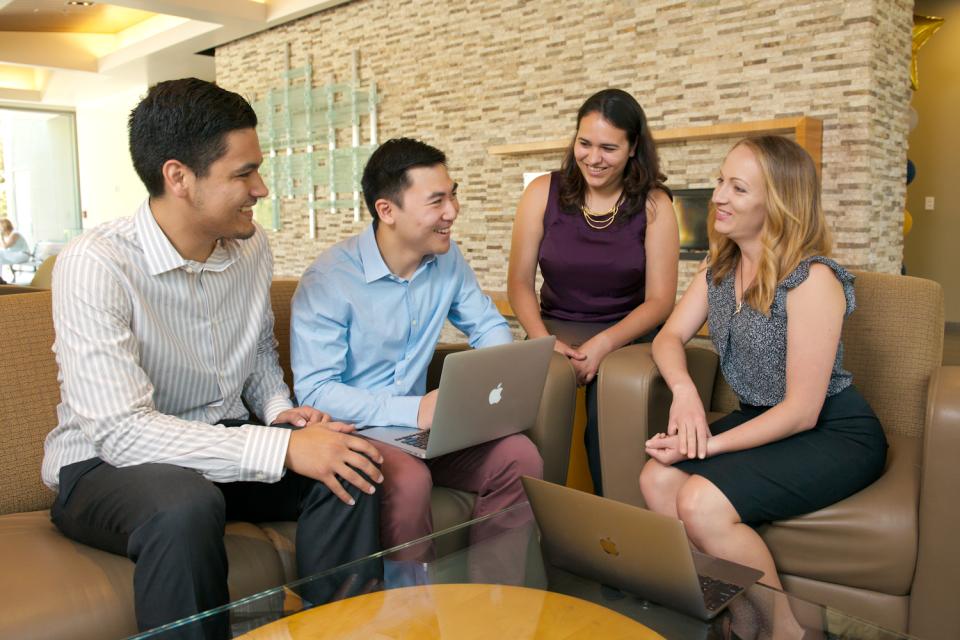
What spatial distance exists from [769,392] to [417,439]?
32.5 inches

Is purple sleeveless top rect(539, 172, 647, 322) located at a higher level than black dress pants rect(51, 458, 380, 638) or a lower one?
higher

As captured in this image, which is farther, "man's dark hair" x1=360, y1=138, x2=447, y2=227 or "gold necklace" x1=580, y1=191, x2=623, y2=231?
"gold necklace" x1=580, y1=191, x2=623, y2=231

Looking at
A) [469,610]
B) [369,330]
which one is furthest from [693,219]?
[469,610]

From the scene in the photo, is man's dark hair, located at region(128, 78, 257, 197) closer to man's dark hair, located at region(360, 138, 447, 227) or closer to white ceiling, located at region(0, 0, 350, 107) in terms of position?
man's dark hair, located at region(360, 138, 447, 227)

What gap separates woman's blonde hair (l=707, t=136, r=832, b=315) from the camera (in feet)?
6.03

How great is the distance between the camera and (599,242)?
2.53 m

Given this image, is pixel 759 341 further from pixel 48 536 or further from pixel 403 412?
pixel 48 536

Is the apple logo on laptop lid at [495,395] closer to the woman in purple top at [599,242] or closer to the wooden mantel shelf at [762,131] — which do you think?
the woman in purple top at [599,242]

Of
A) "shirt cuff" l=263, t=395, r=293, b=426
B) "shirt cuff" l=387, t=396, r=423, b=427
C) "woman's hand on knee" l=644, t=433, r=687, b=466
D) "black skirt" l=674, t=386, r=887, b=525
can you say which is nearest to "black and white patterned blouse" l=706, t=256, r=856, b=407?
"black skirt" l=674, t=386, r=887, b=525

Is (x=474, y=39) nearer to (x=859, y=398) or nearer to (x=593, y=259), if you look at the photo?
(x=593, y=259)

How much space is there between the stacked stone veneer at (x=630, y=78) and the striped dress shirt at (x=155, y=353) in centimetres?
400

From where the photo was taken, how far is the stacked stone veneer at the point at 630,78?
4.70 meters

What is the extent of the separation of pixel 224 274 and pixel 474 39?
217 inches

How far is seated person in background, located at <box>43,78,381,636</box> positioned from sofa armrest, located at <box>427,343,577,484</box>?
1.97 ft
